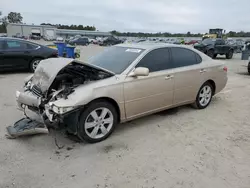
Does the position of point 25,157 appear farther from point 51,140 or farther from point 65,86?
point 65,86

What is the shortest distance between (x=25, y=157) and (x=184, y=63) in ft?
11.5

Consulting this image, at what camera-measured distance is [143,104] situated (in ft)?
13.8

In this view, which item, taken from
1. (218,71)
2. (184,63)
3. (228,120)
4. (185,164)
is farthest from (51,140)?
(218,71)

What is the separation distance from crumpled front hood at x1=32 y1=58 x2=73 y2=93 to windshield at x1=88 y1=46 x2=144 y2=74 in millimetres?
863

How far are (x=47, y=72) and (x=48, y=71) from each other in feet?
0.09

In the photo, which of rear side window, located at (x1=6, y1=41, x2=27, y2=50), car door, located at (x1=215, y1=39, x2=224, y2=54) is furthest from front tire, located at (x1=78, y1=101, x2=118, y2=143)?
car door, located at (x1=215, y1=39, x2=224, y2=54)

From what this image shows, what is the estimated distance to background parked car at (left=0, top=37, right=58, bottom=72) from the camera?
9047 mm

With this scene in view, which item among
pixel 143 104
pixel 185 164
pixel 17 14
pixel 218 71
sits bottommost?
pixel 185 164

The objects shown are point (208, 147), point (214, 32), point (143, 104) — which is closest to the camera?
point (208, 147)

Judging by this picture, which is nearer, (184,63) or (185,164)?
(185,164)

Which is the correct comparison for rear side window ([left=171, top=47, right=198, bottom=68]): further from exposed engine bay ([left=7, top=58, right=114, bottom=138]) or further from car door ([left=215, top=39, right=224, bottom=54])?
car door ([left=215, top=39, right=224, bottom=54])

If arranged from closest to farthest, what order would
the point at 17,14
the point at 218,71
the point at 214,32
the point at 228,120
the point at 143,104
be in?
the point at 143,104, the point at 228,120, the point at 218,71, the point at 214,32, the point at 17,14

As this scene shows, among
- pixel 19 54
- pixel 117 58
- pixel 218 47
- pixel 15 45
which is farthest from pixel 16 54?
pixel 218 47

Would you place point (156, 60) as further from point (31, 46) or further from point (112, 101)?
point (31, 46)
